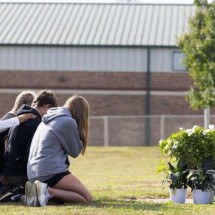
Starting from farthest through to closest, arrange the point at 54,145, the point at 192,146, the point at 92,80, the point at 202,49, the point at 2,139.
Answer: the point at 92,80
the point at 202,49
the point at 2,139
the point at 192,146
the point at 54,145

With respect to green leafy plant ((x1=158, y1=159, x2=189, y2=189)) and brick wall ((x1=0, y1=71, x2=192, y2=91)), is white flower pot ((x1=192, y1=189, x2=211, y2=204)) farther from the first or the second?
brick wall ((x1=0, y1=71, x2=192, y2=91))

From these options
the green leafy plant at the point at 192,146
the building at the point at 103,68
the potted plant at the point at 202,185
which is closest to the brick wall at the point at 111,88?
the building at the point at 103,68

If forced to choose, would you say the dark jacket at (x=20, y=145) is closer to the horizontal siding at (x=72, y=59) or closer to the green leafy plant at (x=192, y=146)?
the green leafy plant at (x=192, y=146)

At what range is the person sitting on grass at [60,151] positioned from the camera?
11.2m

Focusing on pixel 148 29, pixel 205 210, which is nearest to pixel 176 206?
pixel 205 210

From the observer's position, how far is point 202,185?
468 inches

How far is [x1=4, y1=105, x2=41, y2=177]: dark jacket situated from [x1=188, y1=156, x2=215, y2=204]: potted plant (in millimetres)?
2492

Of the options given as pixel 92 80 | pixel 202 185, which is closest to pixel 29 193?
pixel 202 185

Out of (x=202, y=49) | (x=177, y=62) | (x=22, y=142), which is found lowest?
(x=22, y=142)

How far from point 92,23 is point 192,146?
125 feet

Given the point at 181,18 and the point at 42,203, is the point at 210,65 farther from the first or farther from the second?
the point at 42,203

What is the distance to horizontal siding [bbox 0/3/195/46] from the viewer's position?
155ft

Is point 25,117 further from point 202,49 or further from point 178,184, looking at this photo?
point 202,49

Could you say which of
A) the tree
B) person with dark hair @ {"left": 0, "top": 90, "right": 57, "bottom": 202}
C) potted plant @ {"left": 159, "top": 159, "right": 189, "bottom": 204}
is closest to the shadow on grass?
potted plant @ {"left": 159, "top": 159, "right": 189, "bottom": 204}
